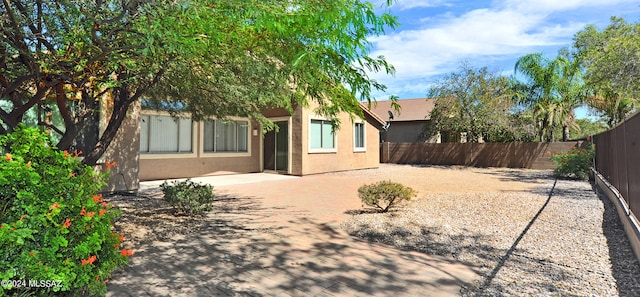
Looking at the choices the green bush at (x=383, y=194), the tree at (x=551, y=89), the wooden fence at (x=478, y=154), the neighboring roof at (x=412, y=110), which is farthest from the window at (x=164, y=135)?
the tree at (x=551, y=89)

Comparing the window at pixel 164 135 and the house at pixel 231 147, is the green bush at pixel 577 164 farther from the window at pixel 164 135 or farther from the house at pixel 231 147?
the window at pixel 164 135

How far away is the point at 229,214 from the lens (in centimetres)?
781

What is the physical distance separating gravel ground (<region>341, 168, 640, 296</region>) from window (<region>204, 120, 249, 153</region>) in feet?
31.0

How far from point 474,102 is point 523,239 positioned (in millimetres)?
18848

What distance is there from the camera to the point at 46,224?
7.89ft

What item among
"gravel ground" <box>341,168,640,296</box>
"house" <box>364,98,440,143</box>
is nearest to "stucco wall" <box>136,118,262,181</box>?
"gravel ground" <box>341,168,640,296</box>

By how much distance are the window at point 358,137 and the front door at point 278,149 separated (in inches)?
184

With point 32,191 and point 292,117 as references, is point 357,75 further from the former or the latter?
point 292,117

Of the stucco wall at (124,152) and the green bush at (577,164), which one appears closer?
the stucco wall at (124,152)

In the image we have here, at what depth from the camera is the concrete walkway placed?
3814 millimetres

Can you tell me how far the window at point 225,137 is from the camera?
606 inches

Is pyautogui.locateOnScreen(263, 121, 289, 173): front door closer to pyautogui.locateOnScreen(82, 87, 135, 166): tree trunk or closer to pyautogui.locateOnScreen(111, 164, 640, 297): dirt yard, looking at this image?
pyautogui.locateOnScreen(111, 164, 640, 297): dirt yard

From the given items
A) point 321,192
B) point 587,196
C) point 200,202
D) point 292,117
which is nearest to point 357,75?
point 200,202

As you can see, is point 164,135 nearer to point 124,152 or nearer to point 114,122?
point 124,152
